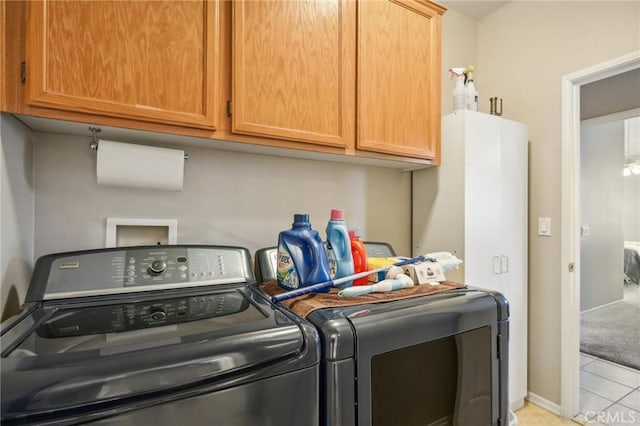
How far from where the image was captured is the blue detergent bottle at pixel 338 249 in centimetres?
121

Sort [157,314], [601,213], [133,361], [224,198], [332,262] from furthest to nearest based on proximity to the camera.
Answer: [601,213] < [224,198] < [332,262] < [157,314] < [133,361]

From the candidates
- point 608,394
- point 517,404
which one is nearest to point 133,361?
point 517,404

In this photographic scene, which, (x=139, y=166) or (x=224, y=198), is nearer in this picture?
(x=139, y=166)

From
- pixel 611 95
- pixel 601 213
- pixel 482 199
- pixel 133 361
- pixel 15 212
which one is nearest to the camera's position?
pixel 133 361

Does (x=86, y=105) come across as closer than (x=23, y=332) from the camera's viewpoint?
No

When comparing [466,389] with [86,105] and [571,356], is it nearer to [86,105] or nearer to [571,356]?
[571,356]

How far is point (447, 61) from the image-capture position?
2281 mm

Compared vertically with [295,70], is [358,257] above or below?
below

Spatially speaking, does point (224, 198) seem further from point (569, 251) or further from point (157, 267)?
point (569, 251)

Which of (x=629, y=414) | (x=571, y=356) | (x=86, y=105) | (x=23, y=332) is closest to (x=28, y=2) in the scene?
(x=86, y=105)

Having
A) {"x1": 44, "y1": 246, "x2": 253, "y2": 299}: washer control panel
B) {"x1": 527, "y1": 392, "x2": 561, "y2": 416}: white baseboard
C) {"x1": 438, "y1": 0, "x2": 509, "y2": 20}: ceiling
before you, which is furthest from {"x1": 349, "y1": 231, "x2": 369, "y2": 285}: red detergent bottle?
{"x1": 438, "y1": 0, "x2": 509, "y2": 20}: ceiling

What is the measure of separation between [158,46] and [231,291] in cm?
87

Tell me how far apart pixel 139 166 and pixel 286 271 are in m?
0.67

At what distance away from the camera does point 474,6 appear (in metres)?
2.29
